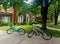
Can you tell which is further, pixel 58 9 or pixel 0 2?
pixel 58 9

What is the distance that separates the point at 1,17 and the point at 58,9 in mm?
11557

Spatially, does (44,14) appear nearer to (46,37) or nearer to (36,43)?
(46,37)

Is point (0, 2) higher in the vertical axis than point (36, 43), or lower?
higher

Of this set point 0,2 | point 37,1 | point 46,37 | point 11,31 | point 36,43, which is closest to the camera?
point 36,43

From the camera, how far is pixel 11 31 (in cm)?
1994

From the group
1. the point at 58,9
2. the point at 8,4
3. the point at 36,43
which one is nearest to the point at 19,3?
the point at 8,4

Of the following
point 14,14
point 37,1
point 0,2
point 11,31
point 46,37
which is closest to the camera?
point 46,37

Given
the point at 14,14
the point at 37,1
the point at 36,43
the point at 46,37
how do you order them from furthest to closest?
the point at 14,14 → the point at 37,1 → the point at 46,37 → the point at 36,43

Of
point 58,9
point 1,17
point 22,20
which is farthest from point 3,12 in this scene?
point 58,9

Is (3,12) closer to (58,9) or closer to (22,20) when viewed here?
(22,20)

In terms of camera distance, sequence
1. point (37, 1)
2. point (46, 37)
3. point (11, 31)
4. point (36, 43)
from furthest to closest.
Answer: point (37, 1) → point (11, 31) → point (46, 37) → point (36, 43)

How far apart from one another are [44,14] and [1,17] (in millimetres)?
17363

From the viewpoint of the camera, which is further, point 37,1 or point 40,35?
point 37,1

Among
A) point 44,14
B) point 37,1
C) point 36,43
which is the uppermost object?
point 37,1
